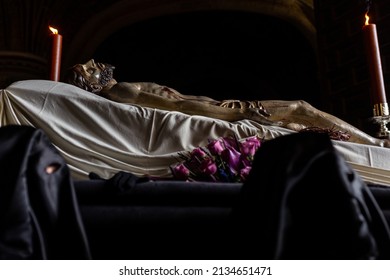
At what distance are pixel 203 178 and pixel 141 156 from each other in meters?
0.33

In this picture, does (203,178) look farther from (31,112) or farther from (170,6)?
(170,6)

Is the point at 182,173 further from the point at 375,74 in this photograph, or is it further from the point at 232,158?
the point at 375,74

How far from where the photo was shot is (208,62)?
5.49m

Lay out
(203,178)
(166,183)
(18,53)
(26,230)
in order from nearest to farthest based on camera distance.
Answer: (26,230), (166,183), (203,178), (18,53)

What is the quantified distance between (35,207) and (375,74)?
130cm

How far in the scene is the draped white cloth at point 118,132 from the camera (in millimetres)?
1191

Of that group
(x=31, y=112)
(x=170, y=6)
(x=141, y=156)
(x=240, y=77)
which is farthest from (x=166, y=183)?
(x=240, y=77)

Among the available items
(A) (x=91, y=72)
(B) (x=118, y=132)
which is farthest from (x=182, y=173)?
(A) (x=91, y=72)

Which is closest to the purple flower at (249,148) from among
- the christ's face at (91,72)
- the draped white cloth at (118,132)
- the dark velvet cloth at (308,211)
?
the draped white cloth at (118,132)

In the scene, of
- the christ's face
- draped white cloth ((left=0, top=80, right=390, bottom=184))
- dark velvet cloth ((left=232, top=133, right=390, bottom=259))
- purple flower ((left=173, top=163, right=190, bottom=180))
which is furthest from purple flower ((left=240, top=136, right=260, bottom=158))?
the christ's face

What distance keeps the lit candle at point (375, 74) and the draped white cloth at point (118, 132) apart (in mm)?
232

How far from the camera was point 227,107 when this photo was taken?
1.41 metres

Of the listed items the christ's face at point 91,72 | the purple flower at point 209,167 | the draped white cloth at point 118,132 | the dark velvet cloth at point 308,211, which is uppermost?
the christ's face at point 91,72

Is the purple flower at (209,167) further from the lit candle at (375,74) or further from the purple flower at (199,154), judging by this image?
the lit candle at (375,74)
